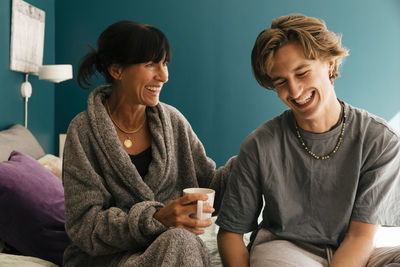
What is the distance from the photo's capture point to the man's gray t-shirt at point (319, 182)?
1.33 metres

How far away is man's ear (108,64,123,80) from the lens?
1.54 m

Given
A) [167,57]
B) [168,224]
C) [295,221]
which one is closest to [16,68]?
[167,57]

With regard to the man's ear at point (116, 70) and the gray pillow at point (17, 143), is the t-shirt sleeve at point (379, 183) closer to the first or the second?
the man's ear at point (116, 70)

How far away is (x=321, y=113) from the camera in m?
1.39

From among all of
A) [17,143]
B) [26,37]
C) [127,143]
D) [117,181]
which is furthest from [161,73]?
[26,37]

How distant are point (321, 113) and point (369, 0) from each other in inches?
113

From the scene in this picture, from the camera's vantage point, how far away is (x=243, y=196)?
138 cm

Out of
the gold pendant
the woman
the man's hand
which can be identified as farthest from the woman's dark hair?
the man's hand

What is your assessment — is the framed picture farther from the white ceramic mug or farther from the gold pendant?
the white ceramic mug

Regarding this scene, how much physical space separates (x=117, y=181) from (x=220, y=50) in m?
2.52

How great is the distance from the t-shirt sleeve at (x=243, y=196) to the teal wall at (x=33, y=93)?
2.01 meters

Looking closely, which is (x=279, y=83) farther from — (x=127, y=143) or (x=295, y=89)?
(x=127, y=143)

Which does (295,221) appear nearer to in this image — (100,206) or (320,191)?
(320,191)

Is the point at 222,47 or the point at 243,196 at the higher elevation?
the point at 222,47
